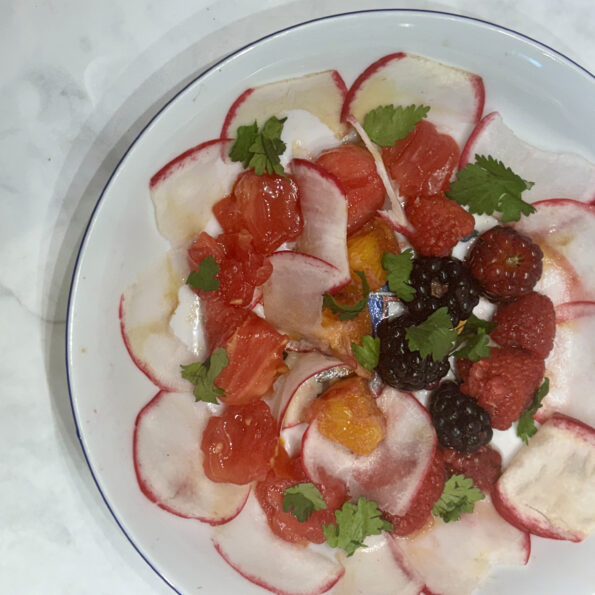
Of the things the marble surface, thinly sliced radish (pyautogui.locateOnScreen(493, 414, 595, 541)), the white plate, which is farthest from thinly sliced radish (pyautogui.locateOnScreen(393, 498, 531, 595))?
the marble surface

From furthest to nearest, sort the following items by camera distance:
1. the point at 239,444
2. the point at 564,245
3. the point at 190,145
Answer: the point at 564,245 < the point at 239,444 < the point at 190,145

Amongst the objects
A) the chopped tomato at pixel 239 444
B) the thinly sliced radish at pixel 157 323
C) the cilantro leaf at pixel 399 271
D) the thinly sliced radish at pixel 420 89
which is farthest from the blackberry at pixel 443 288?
the thinly sliced radish at pixel 157 323

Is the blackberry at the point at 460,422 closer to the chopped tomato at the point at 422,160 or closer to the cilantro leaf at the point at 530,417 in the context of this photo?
the cilantro leaf at the point at 530,417

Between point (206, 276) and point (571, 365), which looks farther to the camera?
point (571, 365)

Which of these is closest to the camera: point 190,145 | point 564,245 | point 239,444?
point 190,145

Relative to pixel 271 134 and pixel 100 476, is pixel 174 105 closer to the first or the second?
pixel 271 134

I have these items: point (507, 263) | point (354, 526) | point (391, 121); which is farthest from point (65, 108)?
point (354, 526)

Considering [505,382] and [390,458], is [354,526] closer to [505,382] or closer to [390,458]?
[390,458]
